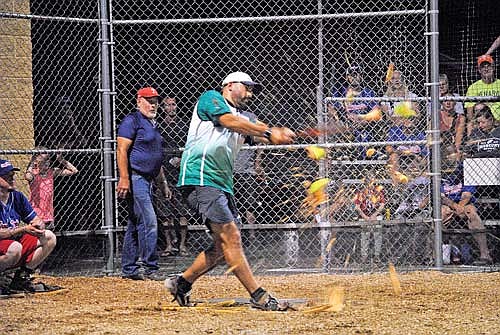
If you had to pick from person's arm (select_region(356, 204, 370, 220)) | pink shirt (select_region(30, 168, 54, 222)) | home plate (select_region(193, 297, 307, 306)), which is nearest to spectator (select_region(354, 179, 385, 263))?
person's arm (select_region(356, 204, 370, 220))

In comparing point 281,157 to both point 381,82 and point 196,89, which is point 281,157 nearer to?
point 381,82

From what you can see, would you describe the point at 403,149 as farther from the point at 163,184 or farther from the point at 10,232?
the point at 10,232

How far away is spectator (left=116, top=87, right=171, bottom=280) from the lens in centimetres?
1106

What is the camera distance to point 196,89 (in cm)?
1423

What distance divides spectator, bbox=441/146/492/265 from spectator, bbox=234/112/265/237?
2362 millimetres

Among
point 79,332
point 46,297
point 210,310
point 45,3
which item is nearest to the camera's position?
point 79,332

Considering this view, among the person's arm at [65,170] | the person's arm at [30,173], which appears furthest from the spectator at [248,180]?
the person's arm at [30,173]

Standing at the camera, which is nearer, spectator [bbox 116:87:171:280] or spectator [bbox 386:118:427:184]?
Answer: spectator [bbox 116:87:171:280]

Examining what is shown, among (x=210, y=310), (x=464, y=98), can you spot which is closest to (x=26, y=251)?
(x=210, y=310)

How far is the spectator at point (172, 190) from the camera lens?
40.2ft

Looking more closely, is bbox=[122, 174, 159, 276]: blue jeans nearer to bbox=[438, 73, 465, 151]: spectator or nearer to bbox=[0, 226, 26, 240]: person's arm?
bbox=[0, 226, 26, 240]: person's arm

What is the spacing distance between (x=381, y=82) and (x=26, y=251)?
476cm

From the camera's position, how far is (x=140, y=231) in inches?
436

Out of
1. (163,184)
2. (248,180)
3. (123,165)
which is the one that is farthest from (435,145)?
(123,165)
